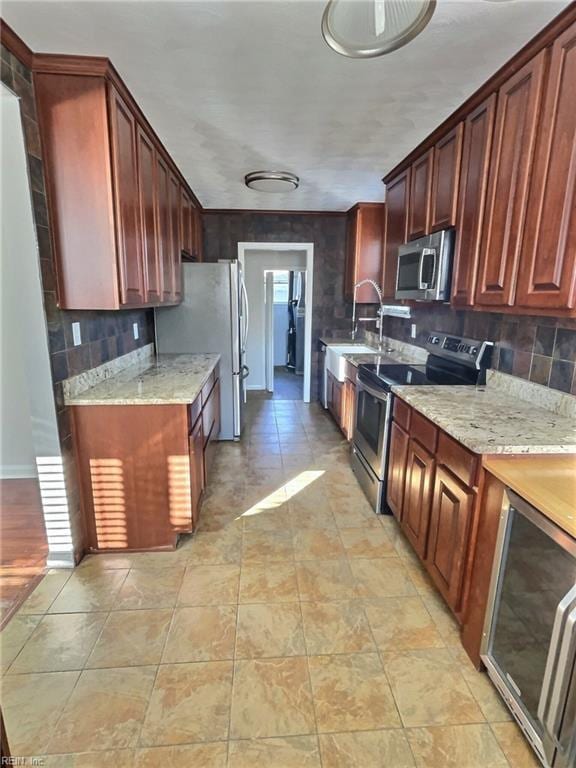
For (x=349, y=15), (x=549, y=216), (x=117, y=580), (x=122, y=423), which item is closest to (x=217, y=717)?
(x=117, y=580)

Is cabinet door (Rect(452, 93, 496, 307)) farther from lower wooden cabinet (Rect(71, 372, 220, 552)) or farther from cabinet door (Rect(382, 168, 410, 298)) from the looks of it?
lower wooden cabinet (Rect(71, 372, 220, 552))

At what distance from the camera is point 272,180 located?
129 inches

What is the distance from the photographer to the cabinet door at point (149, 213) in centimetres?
235

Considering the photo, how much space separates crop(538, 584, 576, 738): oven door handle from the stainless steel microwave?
1791mm

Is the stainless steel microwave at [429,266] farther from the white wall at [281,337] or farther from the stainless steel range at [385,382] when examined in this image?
the white wall at [281,337]

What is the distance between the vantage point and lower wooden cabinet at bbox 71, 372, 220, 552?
216cm

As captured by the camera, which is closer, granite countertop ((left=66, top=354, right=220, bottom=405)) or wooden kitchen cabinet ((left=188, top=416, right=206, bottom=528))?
granite countertop ((left=66, top=354, right=220, bottom=405))

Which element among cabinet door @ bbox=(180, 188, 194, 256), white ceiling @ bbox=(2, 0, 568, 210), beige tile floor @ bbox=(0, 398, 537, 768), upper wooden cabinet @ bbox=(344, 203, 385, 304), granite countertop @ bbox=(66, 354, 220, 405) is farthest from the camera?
upper wooden cabinet @ bbox=(344, 203, 385, 304)

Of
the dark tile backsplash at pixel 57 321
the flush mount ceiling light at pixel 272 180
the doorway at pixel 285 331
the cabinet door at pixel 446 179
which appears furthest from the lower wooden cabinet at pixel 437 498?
the doorway at pixel 285 331

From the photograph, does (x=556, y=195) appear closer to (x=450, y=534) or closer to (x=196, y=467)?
(x=450, y=534)

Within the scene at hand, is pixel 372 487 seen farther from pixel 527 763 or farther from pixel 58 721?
pixel 58 721

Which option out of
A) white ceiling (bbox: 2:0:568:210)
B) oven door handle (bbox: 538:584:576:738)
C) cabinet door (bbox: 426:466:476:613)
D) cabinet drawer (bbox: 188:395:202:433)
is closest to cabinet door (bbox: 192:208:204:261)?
white ceiling (bbox: 2:0:568:210)

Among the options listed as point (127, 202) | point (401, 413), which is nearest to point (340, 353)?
point (401, 413)

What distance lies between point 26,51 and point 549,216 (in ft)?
7.43
